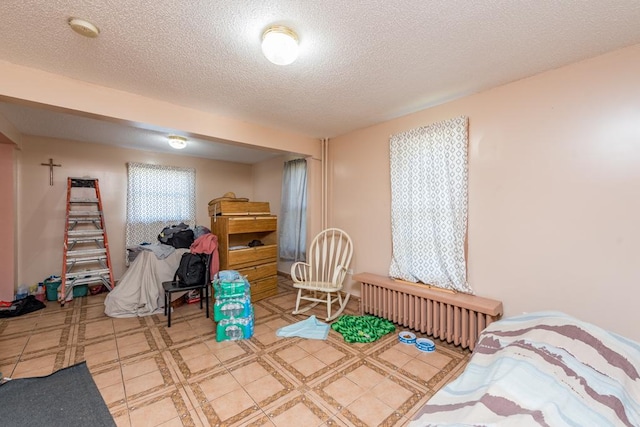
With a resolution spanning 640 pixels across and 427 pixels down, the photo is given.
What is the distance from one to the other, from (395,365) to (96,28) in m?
3.18

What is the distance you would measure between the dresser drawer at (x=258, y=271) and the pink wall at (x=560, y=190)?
8.82 ft

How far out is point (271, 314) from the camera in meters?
3.28

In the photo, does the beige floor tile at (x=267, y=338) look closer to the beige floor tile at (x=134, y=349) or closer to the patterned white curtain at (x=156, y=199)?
the beige floor tile at (x=134, y=349)

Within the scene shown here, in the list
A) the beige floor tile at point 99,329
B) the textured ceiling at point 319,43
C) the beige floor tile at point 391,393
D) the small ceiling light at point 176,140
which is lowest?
the beige floor tile at point 391,393

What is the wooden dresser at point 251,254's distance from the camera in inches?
142

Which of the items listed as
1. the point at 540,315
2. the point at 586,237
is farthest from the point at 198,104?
the point at 586,237

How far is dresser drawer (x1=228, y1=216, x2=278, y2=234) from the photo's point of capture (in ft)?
12.1

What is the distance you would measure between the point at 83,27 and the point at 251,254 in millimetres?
2832

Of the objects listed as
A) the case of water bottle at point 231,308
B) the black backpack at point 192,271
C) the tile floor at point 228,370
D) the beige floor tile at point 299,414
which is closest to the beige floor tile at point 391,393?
the tile floor at point 228,370

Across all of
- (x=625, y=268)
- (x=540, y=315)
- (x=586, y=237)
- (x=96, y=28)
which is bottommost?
(x=540, y=315)

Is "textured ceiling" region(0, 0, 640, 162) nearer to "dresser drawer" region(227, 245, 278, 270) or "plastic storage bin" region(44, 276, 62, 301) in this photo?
"dresser drawer" region(227, 245, 278, 270)

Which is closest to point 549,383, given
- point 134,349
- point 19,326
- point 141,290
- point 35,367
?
point 134,349

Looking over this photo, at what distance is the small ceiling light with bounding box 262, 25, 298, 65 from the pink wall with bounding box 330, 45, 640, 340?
5.94ft

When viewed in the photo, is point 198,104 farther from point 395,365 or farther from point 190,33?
point 395,365
